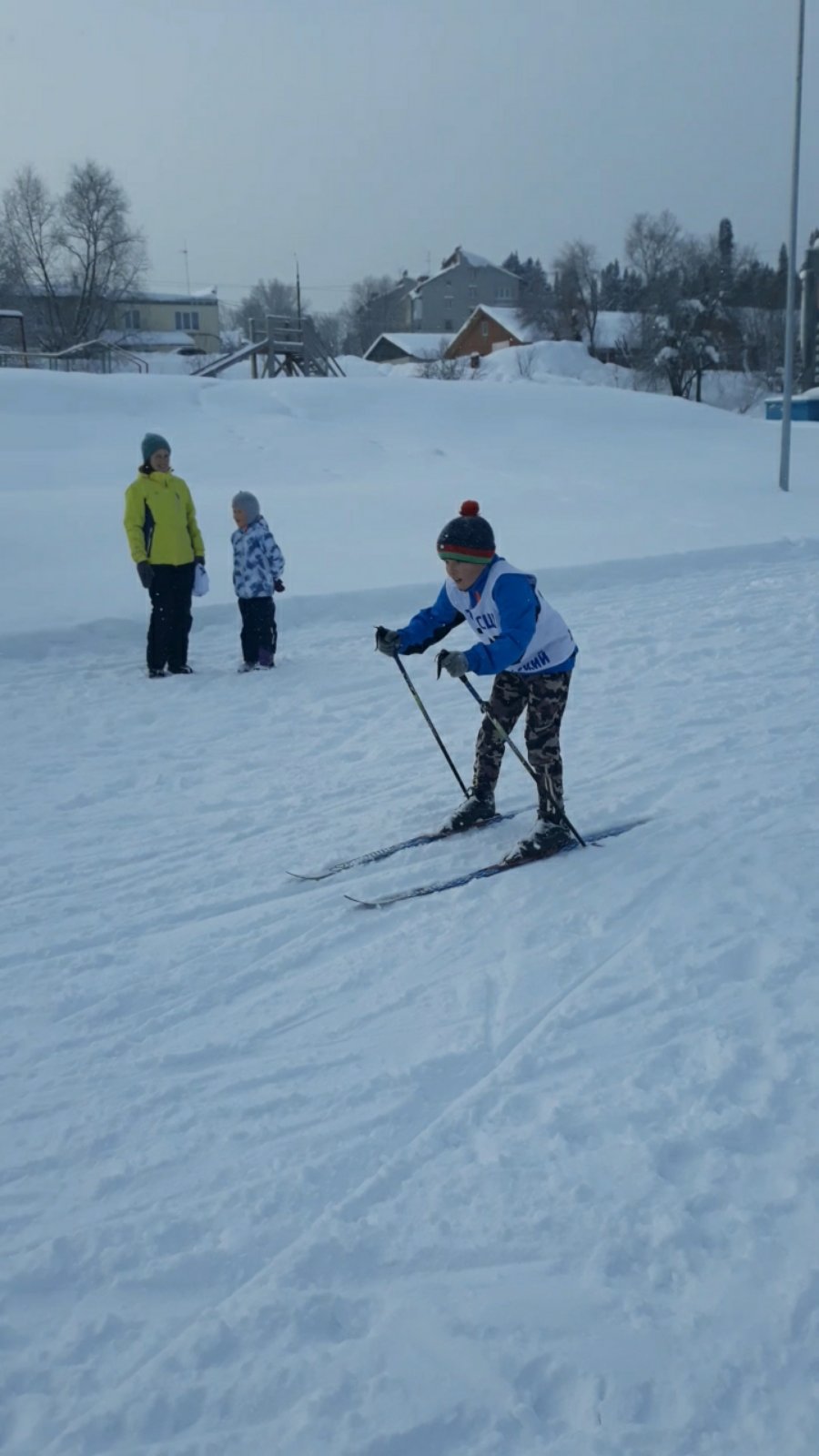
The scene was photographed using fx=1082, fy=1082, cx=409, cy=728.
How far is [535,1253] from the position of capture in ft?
8.65

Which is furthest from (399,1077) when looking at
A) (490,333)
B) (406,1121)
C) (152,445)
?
(490,333)

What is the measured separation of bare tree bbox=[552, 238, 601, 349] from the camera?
60.4 metres

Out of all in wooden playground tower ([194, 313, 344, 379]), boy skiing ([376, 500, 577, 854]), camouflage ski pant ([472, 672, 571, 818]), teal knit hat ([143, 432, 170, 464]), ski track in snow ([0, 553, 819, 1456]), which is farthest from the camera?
wooden playground tower ([194, 313, 344, 379])

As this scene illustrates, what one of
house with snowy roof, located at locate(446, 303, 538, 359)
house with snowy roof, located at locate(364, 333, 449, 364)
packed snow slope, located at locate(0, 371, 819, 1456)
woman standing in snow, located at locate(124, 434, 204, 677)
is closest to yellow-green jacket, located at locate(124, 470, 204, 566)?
woman standing in snow, located at locate(124, 434, 204, 677)

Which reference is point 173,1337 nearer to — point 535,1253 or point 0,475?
point 535,1253

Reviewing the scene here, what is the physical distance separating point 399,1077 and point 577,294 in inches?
2554

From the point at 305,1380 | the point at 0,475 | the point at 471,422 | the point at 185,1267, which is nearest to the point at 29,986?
the point at 185,1267

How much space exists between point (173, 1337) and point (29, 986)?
1.78 metres

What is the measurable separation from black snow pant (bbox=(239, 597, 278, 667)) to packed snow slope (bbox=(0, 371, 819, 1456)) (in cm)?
31

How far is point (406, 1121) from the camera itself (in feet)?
10.2

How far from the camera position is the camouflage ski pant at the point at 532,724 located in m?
4.80

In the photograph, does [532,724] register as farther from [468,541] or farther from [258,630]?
[258,630]

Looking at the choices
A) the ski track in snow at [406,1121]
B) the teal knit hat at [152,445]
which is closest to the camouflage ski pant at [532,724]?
the ski track in snow at [406,1121]

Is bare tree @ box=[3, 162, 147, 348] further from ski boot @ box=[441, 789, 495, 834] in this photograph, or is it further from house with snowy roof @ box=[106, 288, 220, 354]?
ski boot @ box=[441, 789, 495, 834]
